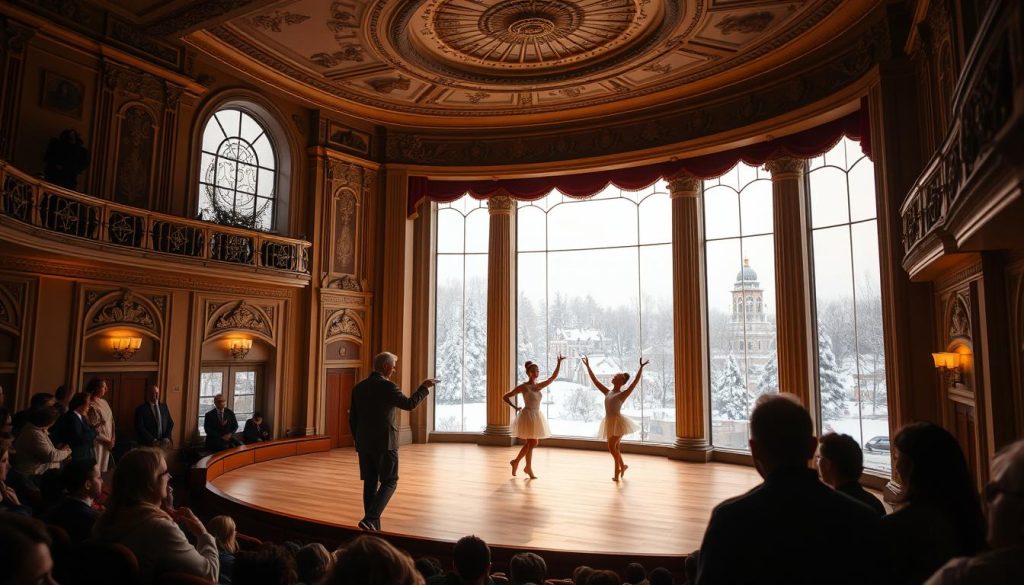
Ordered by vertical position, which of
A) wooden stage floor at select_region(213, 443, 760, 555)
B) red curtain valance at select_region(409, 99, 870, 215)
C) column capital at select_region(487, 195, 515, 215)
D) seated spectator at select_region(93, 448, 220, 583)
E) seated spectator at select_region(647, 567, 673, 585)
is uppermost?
red curtain valance at select_region(409, 99, 870, 215)

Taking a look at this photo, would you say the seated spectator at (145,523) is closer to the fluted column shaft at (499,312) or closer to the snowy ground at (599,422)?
the snowy ground at (599,422)

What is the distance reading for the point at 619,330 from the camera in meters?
13.3

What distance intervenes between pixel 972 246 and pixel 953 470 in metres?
3.76

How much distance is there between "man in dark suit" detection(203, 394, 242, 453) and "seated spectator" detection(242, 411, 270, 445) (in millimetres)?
501

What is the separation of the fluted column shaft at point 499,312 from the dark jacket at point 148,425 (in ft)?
21.3

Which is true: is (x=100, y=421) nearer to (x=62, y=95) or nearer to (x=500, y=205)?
(x=62, y=95)

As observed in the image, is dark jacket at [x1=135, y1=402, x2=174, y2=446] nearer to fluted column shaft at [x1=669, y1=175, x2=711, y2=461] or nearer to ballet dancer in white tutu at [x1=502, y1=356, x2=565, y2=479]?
ballet dancer in white tutu at [x1=502, y1=356, x2=565, y2=479]

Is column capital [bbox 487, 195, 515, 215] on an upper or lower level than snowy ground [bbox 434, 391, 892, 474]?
upper

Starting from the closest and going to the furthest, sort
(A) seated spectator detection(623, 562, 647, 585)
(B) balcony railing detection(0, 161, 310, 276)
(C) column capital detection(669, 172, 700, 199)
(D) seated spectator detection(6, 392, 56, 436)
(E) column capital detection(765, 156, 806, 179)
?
(A) seated spectator detection(623, 562, 647, 585) → (D) seated spectator detection(6, 392, 56, 436) → (B) balcony railing detection(0, 161, 310, 276) → (E) column capital detection(765, 156, 806, 179) → (C) column capital detection(669, 172, 700, 199)

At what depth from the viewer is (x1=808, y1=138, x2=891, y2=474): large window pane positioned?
9.72 metres

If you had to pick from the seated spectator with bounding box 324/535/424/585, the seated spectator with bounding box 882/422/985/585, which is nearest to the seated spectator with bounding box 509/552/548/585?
the seated spectator with bounding box 324/535/424/585

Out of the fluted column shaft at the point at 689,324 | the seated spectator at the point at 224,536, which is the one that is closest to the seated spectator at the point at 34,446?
the seated spectator at the point at 224,536

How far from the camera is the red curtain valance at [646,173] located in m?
10.3

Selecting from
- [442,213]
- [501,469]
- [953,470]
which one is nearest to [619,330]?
[501,469]
